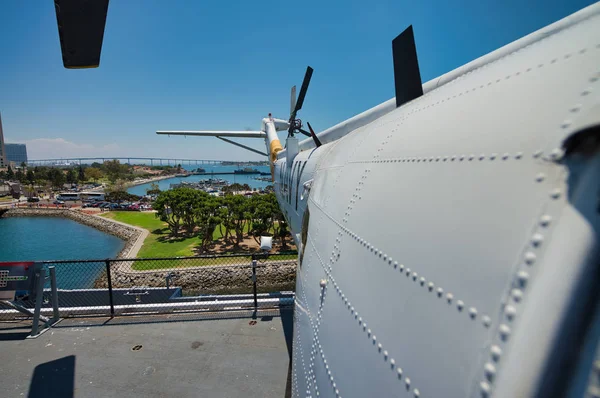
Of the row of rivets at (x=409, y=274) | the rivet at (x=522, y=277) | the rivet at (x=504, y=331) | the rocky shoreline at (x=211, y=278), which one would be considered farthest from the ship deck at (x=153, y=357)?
the rocky shoreline at (x=211, y=278)

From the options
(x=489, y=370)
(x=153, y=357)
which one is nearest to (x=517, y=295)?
(x=489, y=370)

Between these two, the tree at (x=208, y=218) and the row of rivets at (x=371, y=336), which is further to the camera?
the tree at (x=208, y=218)

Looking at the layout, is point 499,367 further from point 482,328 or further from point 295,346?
point 295,346

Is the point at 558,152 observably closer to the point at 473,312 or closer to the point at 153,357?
the point at 473,312

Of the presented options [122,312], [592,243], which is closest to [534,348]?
[592,243]

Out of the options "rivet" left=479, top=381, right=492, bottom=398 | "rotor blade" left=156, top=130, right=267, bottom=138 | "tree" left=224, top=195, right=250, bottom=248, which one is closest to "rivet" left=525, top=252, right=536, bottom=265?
"rivet" left=479, top=381, right=492, bottom=398

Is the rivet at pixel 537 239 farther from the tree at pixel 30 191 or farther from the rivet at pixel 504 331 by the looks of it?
the tree at pixel 30 191
